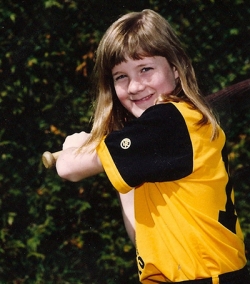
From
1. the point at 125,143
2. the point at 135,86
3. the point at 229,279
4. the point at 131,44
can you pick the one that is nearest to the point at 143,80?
the point at 135,86

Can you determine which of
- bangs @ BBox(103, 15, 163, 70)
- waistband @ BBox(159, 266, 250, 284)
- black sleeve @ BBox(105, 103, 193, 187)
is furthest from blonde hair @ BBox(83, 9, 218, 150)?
waistband @ BBox(159, 266, 250, 284)

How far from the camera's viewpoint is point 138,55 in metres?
2.29

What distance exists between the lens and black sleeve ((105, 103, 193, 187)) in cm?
207

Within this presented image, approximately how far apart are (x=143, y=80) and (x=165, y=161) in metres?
0.39

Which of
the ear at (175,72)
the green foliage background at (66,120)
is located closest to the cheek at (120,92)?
the ear at (175,72)

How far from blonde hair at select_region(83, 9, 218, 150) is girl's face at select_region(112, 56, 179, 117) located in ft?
0.08

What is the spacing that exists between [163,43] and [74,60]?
164 centimetres

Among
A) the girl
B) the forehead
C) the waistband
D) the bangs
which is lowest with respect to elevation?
the waistband

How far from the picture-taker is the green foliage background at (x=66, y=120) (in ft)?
12.6

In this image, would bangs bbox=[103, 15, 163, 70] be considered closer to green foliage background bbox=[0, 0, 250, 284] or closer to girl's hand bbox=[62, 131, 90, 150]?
girl's hand bbox=[62, 131, 90, 150]

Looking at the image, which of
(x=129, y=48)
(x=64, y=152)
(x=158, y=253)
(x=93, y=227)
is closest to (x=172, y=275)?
(x=158, y=253)

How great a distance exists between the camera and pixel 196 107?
2227 mm

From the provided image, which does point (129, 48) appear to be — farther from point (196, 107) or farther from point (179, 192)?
point (179, 192)

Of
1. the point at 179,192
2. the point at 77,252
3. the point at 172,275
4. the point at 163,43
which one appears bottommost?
the point at 77,252
